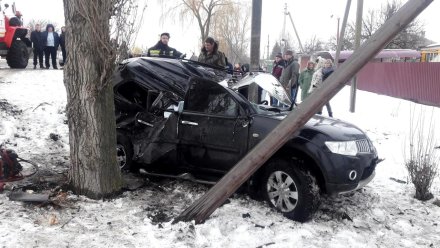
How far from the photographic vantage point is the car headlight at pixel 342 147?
14.9ft

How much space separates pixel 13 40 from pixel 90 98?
10.3 meters

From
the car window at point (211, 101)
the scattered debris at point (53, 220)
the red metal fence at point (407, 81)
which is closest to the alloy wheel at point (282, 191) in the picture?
the car window at point (211, 101)

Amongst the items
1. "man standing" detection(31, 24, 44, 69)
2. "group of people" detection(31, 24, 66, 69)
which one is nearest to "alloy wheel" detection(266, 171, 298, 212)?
"group of people" detection(31, 24, 66, 69)

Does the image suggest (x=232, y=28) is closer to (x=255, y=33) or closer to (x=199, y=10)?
(x=199, y=10)

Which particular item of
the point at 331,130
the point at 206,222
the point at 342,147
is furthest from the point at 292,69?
the point at 206,222

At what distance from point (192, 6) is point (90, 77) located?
21.6 meters

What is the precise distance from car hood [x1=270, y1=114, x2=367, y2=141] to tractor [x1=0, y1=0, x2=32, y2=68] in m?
11.2

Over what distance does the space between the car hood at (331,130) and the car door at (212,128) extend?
19.4 inches

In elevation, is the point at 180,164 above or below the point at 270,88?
below

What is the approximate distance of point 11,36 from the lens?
13.3m

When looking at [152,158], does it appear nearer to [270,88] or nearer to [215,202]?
[215,202]

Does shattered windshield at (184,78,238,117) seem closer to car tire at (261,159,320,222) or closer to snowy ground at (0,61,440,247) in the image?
car tire at (261,159,320,222)

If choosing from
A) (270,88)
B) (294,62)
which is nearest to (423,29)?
(294,62)

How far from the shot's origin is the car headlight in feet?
14.9
